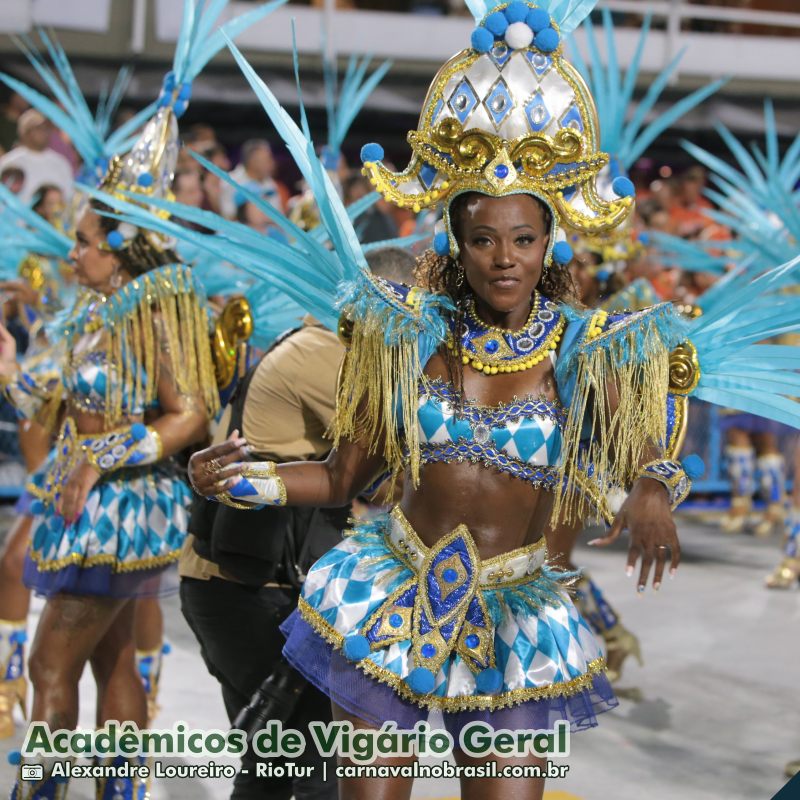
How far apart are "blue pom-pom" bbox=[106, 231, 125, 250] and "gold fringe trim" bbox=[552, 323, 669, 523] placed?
176 cm

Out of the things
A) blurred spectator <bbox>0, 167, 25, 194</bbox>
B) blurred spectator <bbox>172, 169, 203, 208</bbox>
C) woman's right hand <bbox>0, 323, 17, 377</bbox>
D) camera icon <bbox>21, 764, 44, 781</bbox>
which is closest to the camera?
camera icon <bbox>21, 764, 44, 781</bbox>

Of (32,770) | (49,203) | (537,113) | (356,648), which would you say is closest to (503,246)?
(537,113)

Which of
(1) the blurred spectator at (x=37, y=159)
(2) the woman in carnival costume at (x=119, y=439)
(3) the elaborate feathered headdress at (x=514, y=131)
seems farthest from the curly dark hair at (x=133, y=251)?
(1) the blurred spectator at (x=37, y=159)

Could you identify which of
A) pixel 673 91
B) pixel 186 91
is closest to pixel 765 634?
pixel 186 91

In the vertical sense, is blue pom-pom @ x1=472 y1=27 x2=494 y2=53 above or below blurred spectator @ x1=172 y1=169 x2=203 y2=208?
below

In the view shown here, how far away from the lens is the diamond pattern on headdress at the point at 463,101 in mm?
2766

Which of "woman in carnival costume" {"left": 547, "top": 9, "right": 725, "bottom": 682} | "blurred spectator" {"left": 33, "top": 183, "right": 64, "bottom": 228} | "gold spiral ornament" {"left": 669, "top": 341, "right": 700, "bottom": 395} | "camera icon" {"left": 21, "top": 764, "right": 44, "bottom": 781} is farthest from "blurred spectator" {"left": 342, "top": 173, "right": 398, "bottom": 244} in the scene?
"gold spiral ornament" {"left": 669, "top": 341, "right": 700, "bottom": 395}

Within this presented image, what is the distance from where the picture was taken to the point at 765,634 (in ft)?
22.0

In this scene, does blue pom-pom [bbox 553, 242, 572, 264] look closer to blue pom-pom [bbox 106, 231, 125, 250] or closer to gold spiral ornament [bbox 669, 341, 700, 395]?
gold spiral ornament [bbox 669, 341, 700, 395]

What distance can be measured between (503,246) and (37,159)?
690 cm

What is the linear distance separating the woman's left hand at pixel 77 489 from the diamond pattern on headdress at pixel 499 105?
165 cm

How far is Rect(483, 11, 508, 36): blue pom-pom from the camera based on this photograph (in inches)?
109

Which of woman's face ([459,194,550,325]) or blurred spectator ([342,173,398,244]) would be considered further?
blurred spectator ([342,173,398,244])

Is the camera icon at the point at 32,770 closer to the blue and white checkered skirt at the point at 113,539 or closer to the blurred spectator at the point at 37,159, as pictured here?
the blue and white checkered skirt at the point at 113,539
